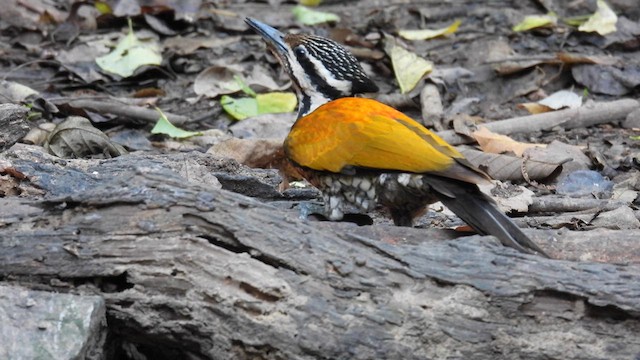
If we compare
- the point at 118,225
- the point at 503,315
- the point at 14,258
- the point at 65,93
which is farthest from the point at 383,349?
the point at 65,93

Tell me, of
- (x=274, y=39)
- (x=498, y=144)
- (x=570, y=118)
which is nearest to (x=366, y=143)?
(x=274, y=39)

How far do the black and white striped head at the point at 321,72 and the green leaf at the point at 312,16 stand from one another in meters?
3.91

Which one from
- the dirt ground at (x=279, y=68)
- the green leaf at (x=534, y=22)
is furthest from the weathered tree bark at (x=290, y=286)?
the green leaf at (x=534, y=22)

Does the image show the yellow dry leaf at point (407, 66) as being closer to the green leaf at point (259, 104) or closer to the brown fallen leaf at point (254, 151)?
the green leaf at point (259, 104)

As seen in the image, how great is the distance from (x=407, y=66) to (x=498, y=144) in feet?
5.42

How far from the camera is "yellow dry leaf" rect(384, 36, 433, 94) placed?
8.05 meters

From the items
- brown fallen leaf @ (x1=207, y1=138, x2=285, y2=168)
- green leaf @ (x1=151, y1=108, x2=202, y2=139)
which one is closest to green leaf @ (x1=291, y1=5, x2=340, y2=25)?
green leaf @ (x1=151, y1=108, x2=202, y2=139)

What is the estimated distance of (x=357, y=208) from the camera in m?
4.83

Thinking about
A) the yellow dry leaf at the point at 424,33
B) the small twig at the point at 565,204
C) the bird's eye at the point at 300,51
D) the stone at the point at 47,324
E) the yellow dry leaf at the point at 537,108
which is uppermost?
the bird's eye at the point at 300,51

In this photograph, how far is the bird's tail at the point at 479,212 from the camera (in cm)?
397

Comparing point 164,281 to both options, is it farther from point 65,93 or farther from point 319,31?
point 319,31

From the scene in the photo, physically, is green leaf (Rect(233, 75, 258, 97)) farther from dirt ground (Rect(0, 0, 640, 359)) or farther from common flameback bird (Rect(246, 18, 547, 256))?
common flameback bird (Rect(246, 18, 547, 256))

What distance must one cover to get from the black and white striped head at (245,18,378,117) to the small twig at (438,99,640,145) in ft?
7.11

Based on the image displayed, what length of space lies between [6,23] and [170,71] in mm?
1654
